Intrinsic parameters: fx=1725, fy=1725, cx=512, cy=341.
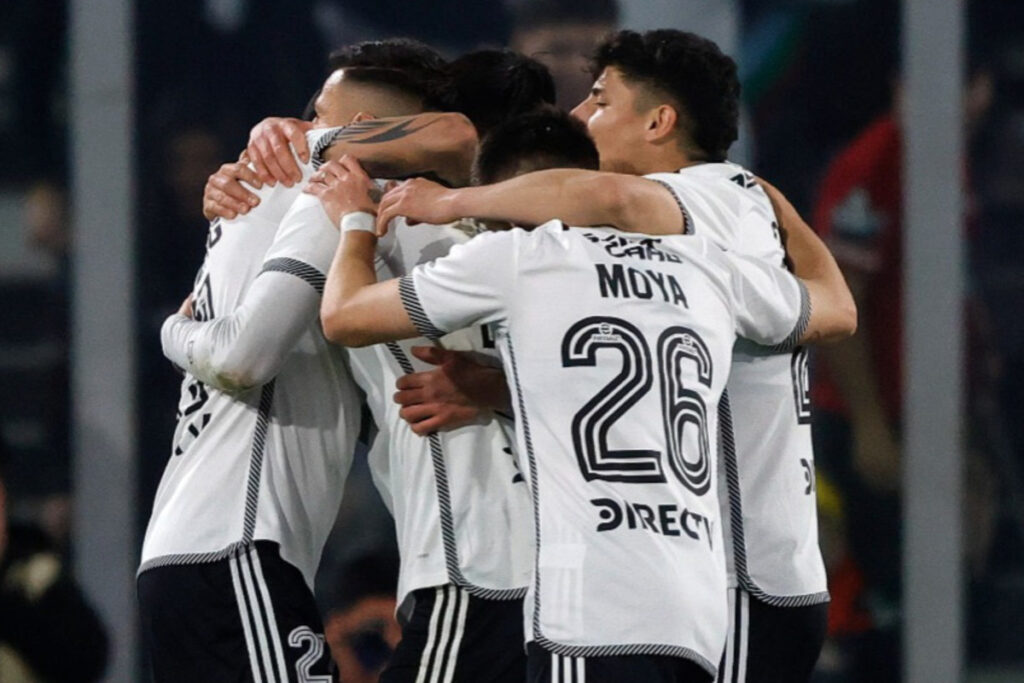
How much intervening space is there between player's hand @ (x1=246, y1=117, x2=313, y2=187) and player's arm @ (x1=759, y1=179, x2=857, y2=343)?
2.94 ft

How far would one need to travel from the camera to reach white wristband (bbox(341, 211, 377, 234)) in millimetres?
2752

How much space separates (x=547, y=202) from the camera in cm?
266

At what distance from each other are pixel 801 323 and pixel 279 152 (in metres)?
0.95

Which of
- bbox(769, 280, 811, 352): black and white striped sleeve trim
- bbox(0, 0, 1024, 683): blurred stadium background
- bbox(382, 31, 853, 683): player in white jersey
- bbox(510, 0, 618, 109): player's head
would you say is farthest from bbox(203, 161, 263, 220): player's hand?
bbox(0, 0, 1024, 683): blurred stadium background

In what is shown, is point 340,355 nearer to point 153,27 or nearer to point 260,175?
point 260,175

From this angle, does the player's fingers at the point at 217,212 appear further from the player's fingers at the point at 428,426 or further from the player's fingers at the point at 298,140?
the player's fingers at the point at 428,426

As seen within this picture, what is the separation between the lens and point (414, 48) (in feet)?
10.5

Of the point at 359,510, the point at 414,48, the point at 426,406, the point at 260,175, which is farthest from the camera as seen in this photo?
the point at 359,510

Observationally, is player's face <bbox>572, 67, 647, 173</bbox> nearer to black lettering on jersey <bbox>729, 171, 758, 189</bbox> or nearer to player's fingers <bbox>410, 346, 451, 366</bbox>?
black lettering on jersey <bbox>729, 171, 758, 189</bbox>

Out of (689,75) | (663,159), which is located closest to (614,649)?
(663,159)

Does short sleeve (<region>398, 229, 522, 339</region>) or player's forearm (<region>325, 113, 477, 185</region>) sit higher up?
player's forearm (<region>325, 113, 477, 185</region>)

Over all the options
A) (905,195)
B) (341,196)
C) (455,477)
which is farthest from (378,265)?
(905,195)

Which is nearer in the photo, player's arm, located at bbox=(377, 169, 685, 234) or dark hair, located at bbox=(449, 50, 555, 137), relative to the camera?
player's arm, located at bbox=(377, 169, 685, 234)

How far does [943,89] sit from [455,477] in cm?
349
